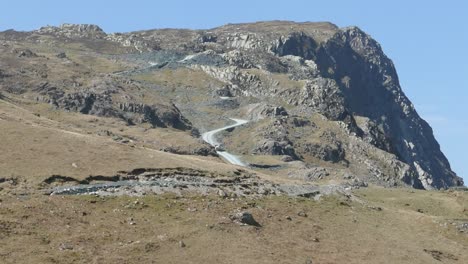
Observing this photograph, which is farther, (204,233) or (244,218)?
(244,218)

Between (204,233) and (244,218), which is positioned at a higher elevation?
(244,218)

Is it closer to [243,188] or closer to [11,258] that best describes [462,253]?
[243,188]

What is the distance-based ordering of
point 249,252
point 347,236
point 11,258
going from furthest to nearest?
1. point 347,236
2. point 249,252
3. point 11,258

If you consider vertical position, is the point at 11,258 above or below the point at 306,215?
below

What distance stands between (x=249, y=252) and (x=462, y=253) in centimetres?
2588

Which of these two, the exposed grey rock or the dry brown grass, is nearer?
the dry brown grass

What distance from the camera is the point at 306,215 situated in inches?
2603

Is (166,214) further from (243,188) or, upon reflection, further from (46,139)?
(46,139)

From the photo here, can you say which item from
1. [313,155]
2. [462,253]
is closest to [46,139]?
[462,253]

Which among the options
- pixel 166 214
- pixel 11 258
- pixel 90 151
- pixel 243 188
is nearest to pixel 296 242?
pixel 166 214

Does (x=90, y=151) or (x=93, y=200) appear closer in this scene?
(x=93, y=200)

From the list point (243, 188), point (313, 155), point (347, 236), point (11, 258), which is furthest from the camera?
point (313, 155)

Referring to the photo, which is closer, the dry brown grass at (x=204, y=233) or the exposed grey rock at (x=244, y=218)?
the dry brown grass at (x=204, y=233)

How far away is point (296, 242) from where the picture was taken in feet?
186
